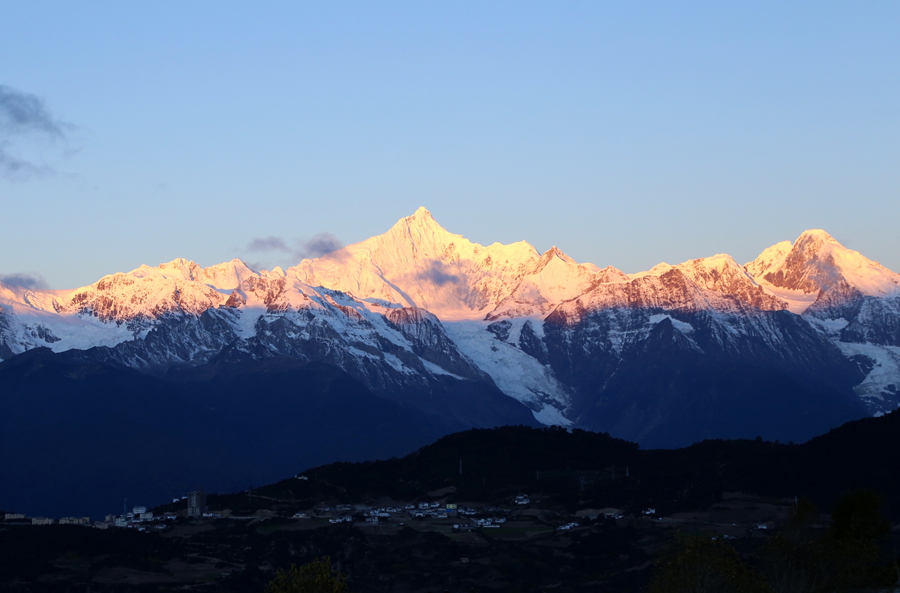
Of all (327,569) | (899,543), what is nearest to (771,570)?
(327,569)

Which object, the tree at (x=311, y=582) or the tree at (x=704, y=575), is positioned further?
the tree at (x=704, y=575)

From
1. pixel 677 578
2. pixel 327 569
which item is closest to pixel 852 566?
pixel 677 578

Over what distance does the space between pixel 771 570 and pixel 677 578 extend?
16.4 m

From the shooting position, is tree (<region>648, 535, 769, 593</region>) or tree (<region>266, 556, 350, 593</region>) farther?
tree (<region>648, 535, 769, 593</region>)

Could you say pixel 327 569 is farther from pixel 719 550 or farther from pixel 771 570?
pixel 771 570

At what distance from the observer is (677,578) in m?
121

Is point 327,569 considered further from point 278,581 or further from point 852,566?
point 852,566

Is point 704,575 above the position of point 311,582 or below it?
below

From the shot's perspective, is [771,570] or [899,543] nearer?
[771,570]

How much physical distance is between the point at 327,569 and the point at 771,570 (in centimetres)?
4065

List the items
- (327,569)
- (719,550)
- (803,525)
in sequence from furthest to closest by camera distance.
Answer: (803,525) → (719,550) → (327,569)

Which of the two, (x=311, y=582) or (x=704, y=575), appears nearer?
(x=311, y=582)

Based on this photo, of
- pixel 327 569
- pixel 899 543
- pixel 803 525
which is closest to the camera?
pixel 327 569

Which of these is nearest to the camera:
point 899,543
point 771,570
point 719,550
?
point 719,550
